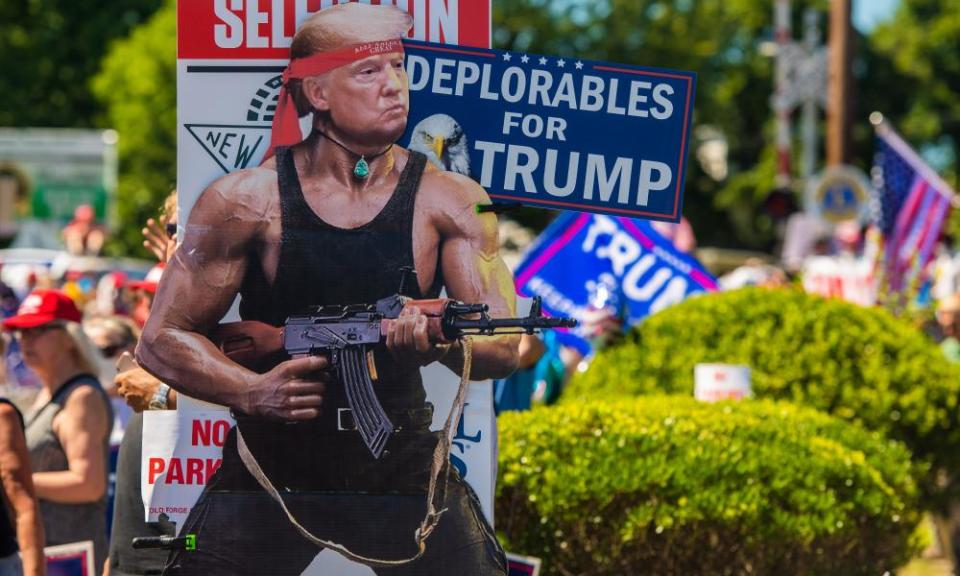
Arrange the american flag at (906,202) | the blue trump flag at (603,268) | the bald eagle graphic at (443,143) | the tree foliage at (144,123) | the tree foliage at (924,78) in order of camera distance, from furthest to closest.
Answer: the tree foliage at (924,78), the tree foliage at (144,123), the american flag at (906,202), the blue trump flag at (603,268), the bald eagle graphic at (443,143)

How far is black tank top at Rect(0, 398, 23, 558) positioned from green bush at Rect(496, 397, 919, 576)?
2010 mm

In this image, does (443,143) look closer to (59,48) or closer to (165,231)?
(165,231)

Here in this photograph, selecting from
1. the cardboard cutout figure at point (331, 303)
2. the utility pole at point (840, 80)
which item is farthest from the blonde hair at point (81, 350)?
the utility pole at point (840, 80)

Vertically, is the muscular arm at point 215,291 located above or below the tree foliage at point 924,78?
below

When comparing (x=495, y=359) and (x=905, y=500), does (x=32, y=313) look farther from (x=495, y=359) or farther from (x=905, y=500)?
(x=905, y=500)

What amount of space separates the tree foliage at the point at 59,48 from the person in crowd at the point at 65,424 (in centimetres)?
4346

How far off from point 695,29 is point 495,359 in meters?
40.4

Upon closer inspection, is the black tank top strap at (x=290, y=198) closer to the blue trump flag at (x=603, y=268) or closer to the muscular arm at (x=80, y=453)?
the muscular arm at (x=80, y=453)

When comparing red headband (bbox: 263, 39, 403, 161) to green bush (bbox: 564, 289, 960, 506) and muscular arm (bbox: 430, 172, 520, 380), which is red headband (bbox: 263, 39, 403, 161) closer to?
muscular arm (bbox: 430, 172, 520, 380)

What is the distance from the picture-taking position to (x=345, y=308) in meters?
4.52

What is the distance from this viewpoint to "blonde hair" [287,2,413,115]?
4.62m

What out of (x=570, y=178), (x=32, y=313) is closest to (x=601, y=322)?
(x=32, y=313)

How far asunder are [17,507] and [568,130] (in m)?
2.19

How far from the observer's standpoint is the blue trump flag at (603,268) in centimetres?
1097
